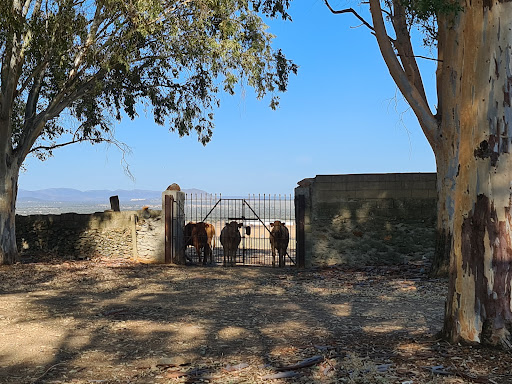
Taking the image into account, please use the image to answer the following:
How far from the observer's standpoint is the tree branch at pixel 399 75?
11547 millimetres

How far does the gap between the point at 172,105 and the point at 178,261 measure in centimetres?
539

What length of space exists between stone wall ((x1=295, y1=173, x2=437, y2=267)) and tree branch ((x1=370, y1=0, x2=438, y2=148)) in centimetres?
313

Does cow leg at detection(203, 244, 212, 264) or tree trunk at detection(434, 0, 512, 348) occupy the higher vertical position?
tree trunk at detection(434, 0, 512, 348)

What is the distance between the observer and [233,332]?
691 centimetres

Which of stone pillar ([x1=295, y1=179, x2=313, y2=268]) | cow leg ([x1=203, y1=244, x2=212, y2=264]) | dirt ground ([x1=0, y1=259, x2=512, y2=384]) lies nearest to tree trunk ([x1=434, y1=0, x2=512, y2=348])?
dirt ground ([x1=0, y1=259, x2=512, y2=384])

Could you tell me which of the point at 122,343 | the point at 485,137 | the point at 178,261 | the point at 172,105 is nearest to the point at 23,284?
the point at 178,261

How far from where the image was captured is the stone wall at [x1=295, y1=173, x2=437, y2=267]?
1438 cm

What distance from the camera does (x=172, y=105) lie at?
58.0 ft

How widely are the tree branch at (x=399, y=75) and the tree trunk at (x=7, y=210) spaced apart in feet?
35.0

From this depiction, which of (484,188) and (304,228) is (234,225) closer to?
(304,228)

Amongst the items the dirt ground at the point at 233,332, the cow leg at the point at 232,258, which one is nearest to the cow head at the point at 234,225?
the cow leg at the point at 232,258

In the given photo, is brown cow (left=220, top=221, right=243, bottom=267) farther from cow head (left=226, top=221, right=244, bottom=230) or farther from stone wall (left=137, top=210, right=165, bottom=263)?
stone wall (left=137, top=210, right=165, bottom=263)

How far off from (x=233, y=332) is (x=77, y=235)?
1201cm

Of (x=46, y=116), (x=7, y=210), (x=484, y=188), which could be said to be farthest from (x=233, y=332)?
(x=46, y=116)
